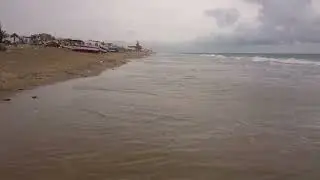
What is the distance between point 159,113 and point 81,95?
6.17 metres

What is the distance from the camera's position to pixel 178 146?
945cm

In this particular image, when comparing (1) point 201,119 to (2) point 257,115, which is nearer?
(1) point 201,119

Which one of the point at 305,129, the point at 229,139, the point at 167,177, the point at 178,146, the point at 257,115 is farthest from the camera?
the point at 257,115

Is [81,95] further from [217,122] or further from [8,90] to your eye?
[217,122]

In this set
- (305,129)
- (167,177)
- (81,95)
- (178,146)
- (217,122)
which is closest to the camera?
(167,177)

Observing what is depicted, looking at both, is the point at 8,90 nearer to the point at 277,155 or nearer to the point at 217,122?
the point at 217,122

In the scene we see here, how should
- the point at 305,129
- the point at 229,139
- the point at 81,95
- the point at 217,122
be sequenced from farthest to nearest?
the point at 81,95
the point at 217,122
the point at 305,129
the point at 229,139

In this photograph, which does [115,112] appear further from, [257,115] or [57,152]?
[57,152]

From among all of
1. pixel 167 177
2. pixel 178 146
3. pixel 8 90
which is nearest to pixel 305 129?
pixel 178 146

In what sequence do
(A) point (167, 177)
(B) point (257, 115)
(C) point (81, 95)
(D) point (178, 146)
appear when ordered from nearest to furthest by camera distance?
(A) point (167, 177)
(D) point (178, 146)
(B) point (257, 115)
(C) point (81, 95)

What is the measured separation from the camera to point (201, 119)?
1318cm

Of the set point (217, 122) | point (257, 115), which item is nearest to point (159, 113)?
point (217, 122)

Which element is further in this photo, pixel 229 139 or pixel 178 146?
pixel 229 139

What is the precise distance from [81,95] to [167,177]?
12.9m
